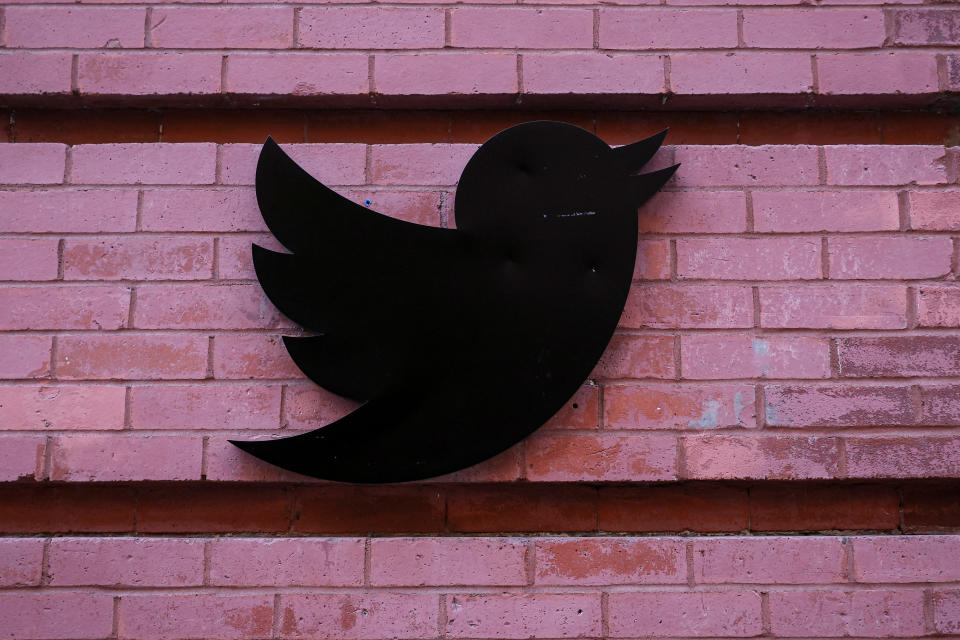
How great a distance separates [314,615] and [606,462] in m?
0.71

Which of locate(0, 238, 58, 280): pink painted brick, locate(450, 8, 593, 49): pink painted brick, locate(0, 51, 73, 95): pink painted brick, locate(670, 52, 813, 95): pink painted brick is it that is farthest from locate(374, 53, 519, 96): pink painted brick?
locate(0, 238, 58, 280): pink painted brick

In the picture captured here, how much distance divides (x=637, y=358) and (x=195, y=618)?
3.68 ft

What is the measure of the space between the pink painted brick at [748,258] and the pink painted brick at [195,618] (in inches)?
47.7

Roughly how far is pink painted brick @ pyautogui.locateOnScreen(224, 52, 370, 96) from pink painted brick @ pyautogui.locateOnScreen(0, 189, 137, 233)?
37cm

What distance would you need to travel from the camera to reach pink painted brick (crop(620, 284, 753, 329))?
5.34 feet

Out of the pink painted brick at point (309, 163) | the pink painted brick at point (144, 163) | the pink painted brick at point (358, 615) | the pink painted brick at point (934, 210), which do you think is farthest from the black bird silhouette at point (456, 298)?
the pink painted brick at point (934, 210)

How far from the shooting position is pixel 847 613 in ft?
5.07

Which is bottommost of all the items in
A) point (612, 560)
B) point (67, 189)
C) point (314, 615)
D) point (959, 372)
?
point (314, 615)

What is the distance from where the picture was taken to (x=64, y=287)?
162 cm

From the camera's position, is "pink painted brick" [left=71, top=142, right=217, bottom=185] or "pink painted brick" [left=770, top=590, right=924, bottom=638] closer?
"pink painted brick" [left=770, top=590, right=924, bottom=638]

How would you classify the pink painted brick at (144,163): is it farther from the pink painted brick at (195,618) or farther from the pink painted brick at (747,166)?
the pink painted brick at (747,166)

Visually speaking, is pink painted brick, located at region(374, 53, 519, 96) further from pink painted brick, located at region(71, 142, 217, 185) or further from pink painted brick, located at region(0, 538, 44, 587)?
pink painted brick, located at region(0, 538, 44, 587)

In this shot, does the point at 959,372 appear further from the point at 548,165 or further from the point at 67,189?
the point at 67,189

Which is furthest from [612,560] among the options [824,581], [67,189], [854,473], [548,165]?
[67,189]
